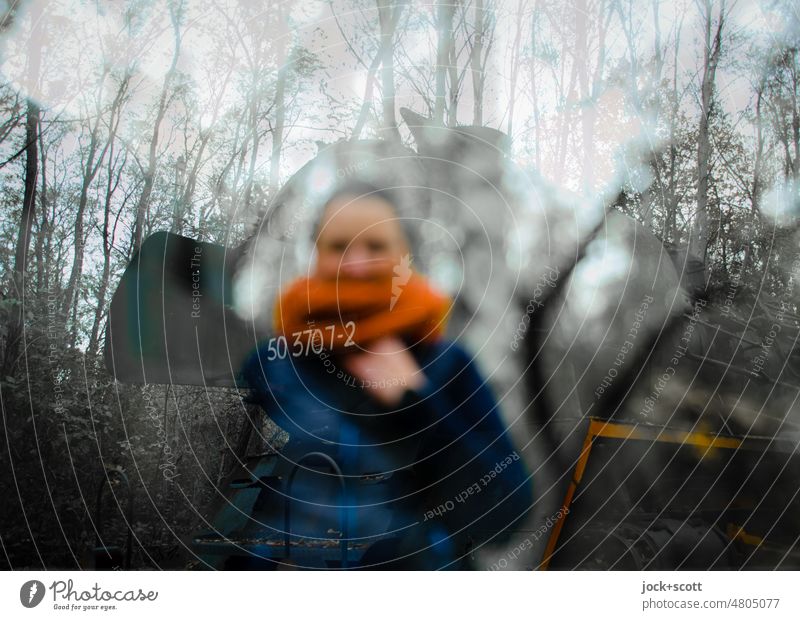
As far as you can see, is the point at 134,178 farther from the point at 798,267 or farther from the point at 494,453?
the point at 798,267

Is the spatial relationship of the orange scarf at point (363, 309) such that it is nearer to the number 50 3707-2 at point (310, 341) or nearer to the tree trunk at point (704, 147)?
the number 50 3707-2 at point (310, 341)

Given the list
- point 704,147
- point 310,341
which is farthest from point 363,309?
point 704,147

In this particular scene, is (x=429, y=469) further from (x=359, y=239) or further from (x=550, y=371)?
(x=359, y=239)

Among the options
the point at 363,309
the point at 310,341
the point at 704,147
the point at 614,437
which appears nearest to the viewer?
the point at 363,309

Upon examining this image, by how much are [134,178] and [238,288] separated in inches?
154

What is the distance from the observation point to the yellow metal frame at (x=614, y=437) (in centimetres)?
225

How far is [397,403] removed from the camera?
2549 mm

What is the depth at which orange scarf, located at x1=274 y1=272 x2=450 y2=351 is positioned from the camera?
90.3 inches

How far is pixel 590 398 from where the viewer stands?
2.62 m

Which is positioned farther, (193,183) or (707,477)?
(193,183)

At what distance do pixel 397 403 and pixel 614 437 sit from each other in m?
0.80

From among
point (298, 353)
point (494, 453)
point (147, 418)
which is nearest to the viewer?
A: point (494, 453)
